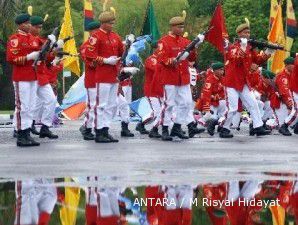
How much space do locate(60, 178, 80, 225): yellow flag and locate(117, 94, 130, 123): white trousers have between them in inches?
449

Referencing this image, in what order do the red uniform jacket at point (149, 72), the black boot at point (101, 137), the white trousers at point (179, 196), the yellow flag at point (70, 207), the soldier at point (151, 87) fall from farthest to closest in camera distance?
the red uniform jacket at point (149, 72)
the soldier at point (151, 87)
the black boot at point (101, 137)
the white trousers at point (179, 196)
the yellow flag at point (70, 207)

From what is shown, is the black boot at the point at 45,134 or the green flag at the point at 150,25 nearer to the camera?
Answer: the black boot at the point at 45,134

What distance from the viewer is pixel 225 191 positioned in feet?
32.0

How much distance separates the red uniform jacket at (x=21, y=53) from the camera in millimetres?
16969

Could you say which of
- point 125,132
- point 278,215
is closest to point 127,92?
point 125,132

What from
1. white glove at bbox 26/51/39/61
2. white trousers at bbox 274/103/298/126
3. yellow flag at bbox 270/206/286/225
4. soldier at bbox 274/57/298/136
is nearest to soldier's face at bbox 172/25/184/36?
white glove at bbox 26/51/39/61

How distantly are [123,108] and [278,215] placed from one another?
14.2 meters

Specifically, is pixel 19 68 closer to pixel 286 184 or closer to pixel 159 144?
pixel 159 144

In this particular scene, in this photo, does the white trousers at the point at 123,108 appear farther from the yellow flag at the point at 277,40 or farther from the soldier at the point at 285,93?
the yellow flag at the point at 277,40

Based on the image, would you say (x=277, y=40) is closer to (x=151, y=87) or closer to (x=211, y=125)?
(x=211, y=125)

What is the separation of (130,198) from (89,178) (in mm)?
1935

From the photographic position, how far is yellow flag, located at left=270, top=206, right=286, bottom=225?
779 cm

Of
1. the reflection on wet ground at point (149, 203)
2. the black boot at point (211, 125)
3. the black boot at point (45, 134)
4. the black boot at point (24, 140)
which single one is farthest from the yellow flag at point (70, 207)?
the black boot at point (211, 125)

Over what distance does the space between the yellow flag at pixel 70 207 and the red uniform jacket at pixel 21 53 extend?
7.01 metres
